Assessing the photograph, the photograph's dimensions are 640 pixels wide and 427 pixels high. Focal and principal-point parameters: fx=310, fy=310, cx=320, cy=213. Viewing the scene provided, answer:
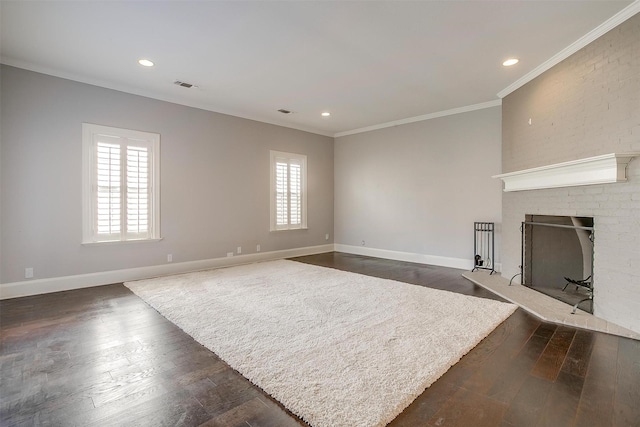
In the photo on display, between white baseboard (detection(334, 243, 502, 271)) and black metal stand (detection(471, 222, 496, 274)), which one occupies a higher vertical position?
black metal stand (detection(471, 222, 496, 274))

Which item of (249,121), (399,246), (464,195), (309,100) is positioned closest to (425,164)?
(464,195)

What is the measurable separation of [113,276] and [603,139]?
6544mm

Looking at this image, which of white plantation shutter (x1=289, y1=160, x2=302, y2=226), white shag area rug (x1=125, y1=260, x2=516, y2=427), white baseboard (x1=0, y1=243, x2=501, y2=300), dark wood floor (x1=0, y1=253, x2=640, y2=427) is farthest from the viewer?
white plantation shutter (x1=289, y1=160, x2=302, y2=226)

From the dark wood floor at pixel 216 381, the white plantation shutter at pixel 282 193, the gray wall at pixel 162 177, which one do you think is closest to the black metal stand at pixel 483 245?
the dark wood floor at pixel 216 381

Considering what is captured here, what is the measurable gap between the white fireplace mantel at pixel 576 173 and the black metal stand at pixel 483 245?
1059mm

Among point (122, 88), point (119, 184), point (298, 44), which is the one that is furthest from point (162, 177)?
point (298, 44)

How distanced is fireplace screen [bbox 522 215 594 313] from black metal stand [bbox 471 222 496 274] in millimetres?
981

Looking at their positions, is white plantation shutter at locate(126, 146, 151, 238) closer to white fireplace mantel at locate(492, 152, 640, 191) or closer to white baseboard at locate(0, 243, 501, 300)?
white baseboard at locate(0, 243, 501, 300)

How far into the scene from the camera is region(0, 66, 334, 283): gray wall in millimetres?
4027

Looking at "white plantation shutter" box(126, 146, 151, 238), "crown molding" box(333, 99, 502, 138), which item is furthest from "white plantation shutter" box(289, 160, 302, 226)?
"white plantation shutter" box(126, 146, 151, 238)

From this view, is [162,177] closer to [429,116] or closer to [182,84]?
[182,84]

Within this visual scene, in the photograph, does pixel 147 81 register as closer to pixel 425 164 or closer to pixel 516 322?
pixel 425 164

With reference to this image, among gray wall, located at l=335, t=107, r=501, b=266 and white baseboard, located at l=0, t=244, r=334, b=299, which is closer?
white baseboard, located at l=0, t=244, r=334, b=299

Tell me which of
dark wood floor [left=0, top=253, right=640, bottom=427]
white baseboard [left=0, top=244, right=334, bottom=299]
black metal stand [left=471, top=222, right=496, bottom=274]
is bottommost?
dark wood floor [left=0, top=253, right=640, bottom=427]
